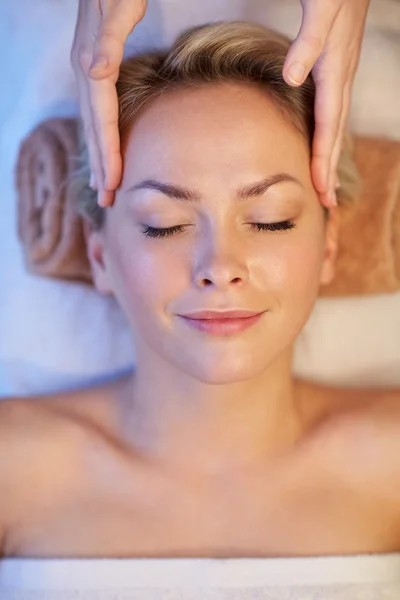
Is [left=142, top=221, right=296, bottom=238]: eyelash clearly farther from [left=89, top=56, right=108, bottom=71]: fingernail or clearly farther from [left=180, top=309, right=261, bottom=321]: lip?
[left=89, top=56, right=108, bottom=71]: fingernail

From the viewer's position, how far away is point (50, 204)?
1.58 meters

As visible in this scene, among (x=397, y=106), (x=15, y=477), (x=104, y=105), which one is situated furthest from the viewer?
(x=397, y=106)

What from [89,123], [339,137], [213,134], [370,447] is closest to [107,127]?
[89,123]

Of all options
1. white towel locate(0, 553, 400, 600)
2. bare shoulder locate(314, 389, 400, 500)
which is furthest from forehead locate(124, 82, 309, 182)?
white towel locate(0, 553, 400, 600)

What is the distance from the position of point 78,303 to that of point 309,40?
0.84m

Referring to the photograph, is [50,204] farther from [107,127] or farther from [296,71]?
[296,71]

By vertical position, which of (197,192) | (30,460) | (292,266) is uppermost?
(197,192)

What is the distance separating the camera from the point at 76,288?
1.66 metres

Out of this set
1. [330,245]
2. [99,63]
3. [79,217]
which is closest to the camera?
[99,63]

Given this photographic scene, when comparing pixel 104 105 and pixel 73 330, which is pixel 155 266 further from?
pixel 73 330

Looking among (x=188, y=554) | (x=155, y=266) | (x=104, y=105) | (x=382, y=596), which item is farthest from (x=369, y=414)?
(x=104, y=105)

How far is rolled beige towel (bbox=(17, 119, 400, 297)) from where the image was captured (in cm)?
155

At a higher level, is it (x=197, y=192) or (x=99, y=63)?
(x=99, y=63)

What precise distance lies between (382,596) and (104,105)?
1.05 m
